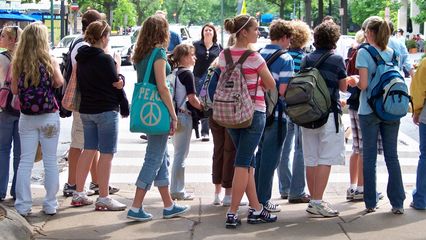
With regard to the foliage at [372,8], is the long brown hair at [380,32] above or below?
below

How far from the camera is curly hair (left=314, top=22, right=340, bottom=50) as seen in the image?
23.4 ft

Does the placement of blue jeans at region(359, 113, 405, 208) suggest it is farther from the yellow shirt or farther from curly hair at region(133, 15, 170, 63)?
curly hair at region(133, 15, 170, 63)

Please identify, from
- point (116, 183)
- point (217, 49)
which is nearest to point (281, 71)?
point (116, 183)

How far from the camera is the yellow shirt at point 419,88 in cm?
729

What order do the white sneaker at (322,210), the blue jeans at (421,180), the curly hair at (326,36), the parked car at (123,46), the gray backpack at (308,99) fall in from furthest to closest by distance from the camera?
the parked car at (123,46) < the blue jeans at (421,180) < the white sneaker at (322,210) < the curly hair at (326,36) < the gray backpack at (308,99)

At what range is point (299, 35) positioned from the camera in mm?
7938

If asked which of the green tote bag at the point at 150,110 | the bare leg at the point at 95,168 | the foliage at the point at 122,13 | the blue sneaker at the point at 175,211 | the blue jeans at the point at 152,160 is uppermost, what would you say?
the foliage at the point at 122,13

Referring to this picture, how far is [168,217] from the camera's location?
7.27 metres

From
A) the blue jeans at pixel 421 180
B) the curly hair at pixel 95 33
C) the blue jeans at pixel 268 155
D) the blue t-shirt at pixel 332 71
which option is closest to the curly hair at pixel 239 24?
the blue t-shirt at pixel 332 71

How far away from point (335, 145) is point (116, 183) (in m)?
3.76

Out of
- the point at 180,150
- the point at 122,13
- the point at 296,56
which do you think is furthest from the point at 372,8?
the point at 180,150

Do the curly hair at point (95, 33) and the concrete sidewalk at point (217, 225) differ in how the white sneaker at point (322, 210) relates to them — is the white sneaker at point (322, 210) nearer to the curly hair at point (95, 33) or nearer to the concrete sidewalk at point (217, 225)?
the concrete sidewalk at point (217, 225)

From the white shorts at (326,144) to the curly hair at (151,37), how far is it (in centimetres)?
162

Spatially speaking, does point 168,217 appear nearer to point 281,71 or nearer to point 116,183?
point 281,71
